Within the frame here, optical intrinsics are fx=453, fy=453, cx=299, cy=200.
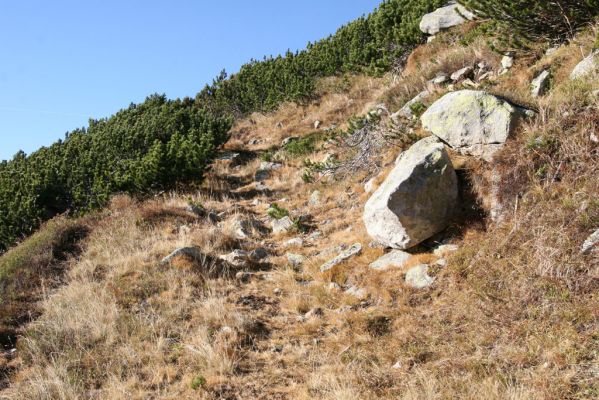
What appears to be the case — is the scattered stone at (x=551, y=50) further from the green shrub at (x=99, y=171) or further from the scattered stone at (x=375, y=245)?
the green shrub at (x=99, y=171)

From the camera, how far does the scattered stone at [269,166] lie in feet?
47.0

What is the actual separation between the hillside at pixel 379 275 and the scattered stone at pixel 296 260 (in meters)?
0.04

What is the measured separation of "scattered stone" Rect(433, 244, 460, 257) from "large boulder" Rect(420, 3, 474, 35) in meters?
10.2

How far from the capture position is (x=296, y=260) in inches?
308

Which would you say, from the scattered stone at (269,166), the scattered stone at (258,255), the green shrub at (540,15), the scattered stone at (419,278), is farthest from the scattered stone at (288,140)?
the scattered stone at (419,278)

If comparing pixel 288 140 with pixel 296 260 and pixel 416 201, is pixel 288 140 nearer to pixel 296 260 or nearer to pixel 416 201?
pixel 296 260

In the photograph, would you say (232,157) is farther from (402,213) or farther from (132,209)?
(402,213)

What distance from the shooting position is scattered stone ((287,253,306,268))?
772 cm

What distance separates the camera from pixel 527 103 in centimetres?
706

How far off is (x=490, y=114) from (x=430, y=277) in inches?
104

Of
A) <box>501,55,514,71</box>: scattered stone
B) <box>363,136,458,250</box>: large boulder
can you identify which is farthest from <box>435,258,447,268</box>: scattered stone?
<box>501,55,514,71</box>: scattered stone

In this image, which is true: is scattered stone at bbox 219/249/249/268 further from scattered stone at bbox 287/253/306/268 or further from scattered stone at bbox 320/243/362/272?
scattered stone at bbox 320/243/362/272

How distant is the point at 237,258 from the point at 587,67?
622cm

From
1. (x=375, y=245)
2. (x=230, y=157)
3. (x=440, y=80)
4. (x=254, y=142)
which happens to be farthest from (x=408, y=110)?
(x=254, y=142)
